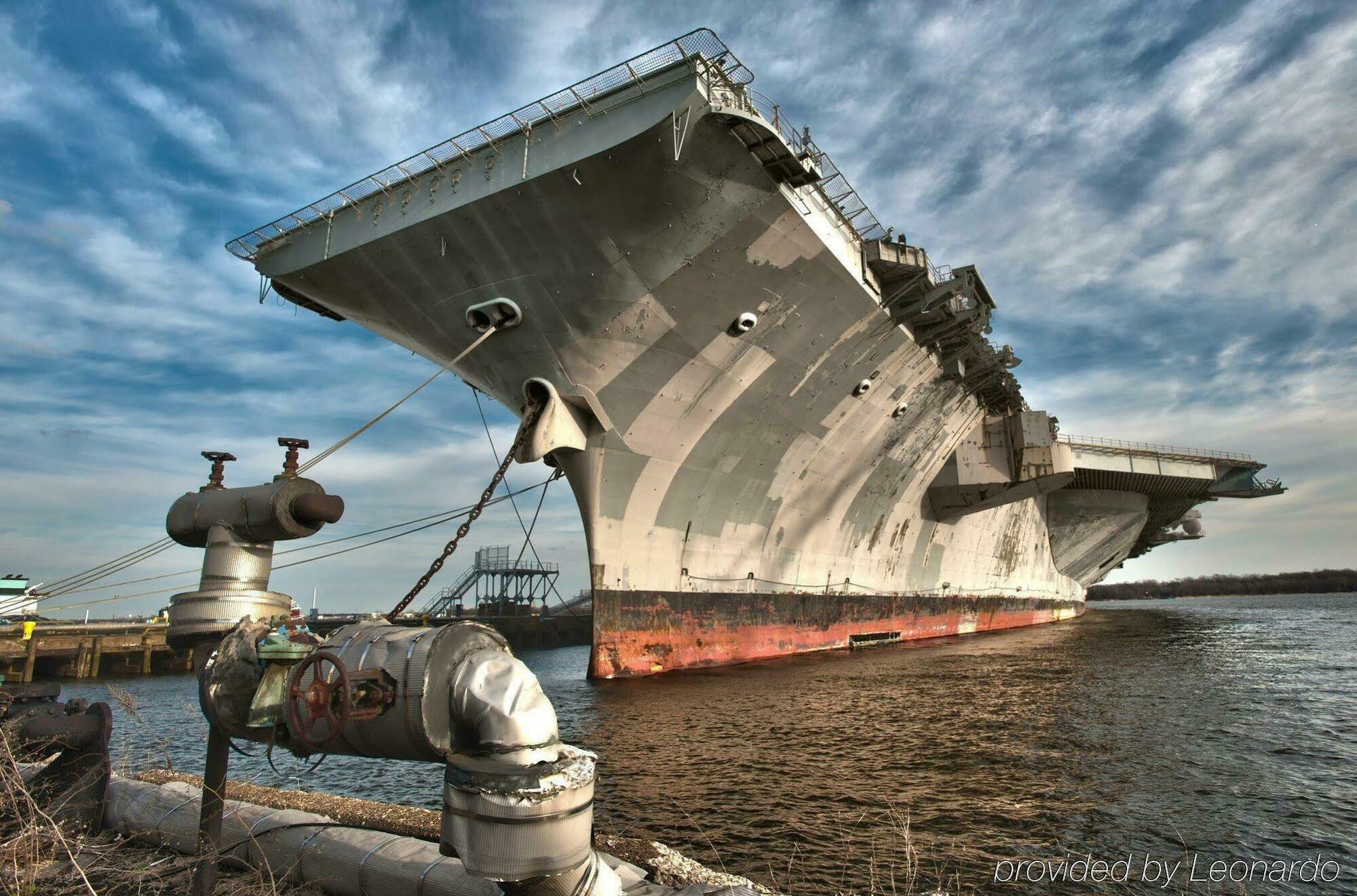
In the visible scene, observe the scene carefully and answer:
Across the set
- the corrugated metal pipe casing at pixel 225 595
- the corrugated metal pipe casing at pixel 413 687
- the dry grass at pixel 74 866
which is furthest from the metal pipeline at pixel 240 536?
the corrugated metal pipe casing at pixel 413 687

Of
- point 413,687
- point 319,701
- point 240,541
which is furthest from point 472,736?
point 240,541

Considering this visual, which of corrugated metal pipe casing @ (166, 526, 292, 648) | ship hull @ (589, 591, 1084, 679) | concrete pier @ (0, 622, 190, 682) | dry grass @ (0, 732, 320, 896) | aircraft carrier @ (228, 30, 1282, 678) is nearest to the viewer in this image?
dry grass @ (0, 732, 320, 896)

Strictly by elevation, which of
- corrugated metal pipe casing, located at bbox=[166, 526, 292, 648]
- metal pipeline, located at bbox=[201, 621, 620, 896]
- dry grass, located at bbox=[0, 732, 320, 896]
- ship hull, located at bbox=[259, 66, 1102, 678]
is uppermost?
ship hull, located at bbox=[259, 66, 1102, 678]

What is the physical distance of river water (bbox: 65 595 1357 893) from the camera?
5.11 m

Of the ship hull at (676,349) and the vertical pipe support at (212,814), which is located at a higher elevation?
the ship hull at (676,349)

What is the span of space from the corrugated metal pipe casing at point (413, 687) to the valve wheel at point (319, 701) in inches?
1.7

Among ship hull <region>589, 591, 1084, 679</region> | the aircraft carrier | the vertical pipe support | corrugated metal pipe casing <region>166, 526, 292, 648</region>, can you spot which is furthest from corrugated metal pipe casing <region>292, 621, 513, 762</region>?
ship hull <region>589, 591, 1084, 679</region>

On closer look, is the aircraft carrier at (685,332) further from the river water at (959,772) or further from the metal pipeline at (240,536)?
the metal pipeline at (240,536)

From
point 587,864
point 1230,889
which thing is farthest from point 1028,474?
point 587,864

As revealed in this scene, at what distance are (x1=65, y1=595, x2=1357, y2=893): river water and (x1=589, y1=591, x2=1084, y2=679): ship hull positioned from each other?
0.61m

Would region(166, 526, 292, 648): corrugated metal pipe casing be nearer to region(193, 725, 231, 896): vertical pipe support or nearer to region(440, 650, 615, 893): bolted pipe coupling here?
region(193, 725, 231, 896): vertical pipe support

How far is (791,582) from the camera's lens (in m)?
18.5

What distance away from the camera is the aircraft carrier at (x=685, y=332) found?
10758 mm

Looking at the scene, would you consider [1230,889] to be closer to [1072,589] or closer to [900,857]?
[900,857]
